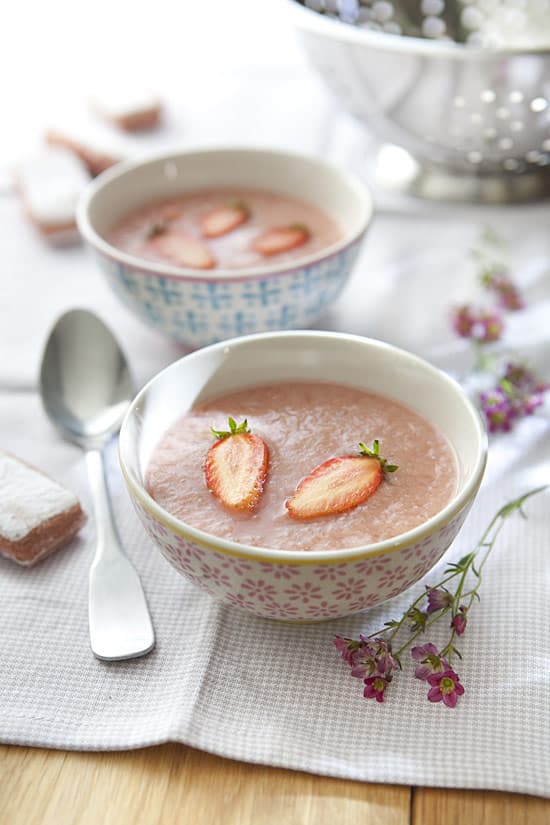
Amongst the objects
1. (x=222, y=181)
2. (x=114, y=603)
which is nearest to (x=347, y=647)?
(x=114, y=603)

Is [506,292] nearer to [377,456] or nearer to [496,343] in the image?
[496,343]

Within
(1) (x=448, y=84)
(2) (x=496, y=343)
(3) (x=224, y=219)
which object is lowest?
(2) (x=496, y=343)

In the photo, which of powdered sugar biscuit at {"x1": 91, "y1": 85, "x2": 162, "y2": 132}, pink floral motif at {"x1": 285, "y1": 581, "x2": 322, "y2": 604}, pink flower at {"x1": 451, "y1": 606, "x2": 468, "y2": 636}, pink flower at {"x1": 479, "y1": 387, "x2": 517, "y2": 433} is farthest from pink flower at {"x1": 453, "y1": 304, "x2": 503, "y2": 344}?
Answer: powdered sugar biscuit at {"x1": 91, "y1": 85, "x2": 162, "y2": 132}

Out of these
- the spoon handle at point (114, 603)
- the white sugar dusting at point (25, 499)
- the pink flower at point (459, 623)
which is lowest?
the spoon handle at point (114, 603)

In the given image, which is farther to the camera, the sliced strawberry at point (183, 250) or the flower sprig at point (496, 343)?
the sliced strawberry at point (183, 250)

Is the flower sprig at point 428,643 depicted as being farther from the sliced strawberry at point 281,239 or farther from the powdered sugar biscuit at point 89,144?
the powdered sugar biscuit at point 89,144

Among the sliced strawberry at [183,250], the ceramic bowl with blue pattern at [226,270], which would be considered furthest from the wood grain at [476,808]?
the sliced strawberry at [183,250]
